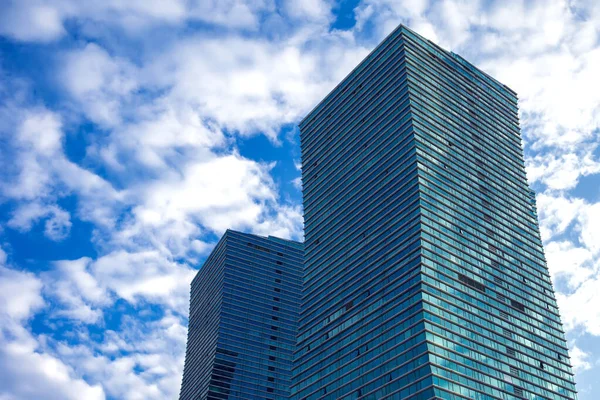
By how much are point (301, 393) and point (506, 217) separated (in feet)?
237

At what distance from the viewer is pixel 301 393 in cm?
14750

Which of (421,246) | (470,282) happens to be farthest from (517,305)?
(421,246)

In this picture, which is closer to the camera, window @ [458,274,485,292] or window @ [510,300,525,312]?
window @ [458,274,485,292]

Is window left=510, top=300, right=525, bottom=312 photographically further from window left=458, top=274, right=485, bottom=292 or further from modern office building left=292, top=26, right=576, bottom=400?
window left=458, top=274, right=485, bottom=292

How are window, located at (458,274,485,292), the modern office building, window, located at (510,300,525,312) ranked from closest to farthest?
the modern office building → window, located at (458,274,485,292) → window, located at (510,300,525,312)

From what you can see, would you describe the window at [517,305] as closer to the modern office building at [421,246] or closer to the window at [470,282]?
the modern office building at [421,246]

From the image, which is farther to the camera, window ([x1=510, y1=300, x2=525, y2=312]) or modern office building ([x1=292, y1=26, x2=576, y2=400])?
window ([x1=510, y1=300, x2=525, y2=312])

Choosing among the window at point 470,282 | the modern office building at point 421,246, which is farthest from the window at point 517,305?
the window at point 470,282

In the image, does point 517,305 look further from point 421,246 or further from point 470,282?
point 421,246

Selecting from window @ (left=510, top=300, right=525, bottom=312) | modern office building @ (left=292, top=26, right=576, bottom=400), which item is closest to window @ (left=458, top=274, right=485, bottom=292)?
modern office building @ (left=292, top=26, right=576, bottom=400)

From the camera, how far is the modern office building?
124938mm

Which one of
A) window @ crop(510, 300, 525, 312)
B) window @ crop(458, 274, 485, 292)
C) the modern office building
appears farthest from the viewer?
window @ crop(510, 300, 525, 312)

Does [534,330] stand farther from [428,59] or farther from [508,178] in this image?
[428,59]

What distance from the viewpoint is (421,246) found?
131375 mm
